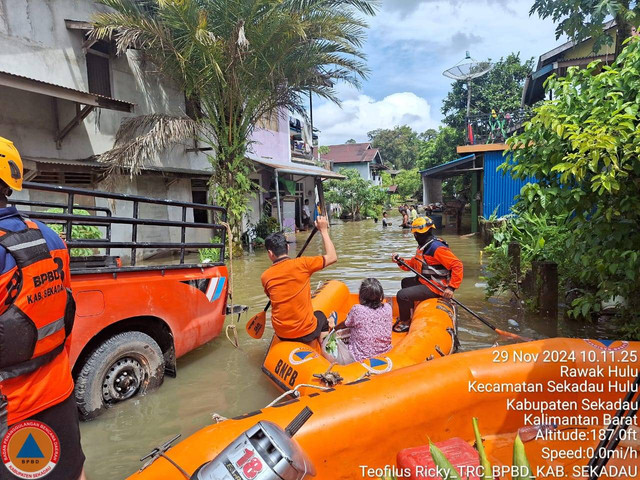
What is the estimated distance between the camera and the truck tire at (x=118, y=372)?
3453 mm

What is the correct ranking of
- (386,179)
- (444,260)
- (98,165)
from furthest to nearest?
(386,179)
(98,165)
(444,260)

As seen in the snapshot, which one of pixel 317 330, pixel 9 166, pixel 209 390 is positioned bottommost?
pixel 209 390

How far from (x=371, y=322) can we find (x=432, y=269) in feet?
5.76

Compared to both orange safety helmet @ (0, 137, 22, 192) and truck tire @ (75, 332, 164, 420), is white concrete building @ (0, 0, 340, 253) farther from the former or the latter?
orange safety helmet @ (0, 137, 22, 192)

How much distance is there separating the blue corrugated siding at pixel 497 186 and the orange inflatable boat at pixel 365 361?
31.6 ft

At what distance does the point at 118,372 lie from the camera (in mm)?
3709

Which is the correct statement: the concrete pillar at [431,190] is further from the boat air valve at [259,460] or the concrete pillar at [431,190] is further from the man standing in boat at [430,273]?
the boat air valve at [259,460]

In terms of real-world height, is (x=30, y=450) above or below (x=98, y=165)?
below

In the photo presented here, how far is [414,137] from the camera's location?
213ft

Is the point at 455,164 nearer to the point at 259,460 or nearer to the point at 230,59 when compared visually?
the point at 230,59

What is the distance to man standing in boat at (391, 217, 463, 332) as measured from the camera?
17.5ft

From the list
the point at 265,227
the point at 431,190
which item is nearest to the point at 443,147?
the point at 431,190

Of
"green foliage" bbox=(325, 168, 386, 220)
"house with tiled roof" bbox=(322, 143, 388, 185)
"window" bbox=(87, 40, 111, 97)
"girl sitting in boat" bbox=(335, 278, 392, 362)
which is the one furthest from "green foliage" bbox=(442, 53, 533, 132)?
"girl sitting in boat" bbox=(335, 278, 392, 362)

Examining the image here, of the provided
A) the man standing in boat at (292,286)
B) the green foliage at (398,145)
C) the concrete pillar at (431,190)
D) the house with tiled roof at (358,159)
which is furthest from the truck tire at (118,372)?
the green foliage at (398,145)
